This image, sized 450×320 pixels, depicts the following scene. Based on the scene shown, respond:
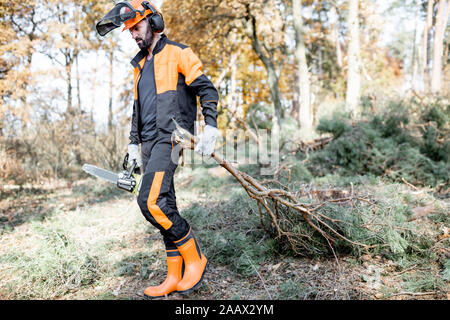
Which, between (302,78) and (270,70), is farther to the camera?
(270,70)

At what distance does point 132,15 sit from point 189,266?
6.61 ft

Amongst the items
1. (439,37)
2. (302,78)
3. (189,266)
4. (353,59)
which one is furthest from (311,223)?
(439,37)

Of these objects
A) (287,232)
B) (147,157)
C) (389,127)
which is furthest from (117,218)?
(389,127)

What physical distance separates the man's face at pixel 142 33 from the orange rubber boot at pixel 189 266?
1584 mm

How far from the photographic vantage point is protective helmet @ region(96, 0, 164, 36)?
2.29 meters

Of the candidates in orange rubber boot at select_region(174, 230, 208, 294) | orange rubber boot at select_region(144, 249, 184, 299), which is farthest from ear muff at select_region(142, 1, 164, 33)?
orange rubber boot at select_region(144, 249, 184, 299)

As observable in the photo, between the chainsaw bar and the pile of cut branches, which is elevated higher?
the chainsaw bar

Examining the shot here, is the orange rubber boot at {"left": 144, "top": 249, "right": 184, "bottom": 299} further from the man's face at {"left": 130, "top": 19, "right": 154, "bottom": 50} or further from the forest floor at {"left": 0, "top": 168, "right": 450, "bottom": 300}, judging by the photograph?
the man's face at {"left": 130, "top": 19, "right": 154, "bottom": 50}

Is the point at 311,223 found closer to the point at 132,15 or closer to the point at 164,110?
the point at 164,110

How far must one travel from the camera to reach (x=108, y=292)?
2639 mm

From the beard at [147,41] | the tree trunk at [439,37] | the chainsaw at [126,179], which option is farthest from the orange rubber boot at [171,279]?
the tree trunk at [439,37]

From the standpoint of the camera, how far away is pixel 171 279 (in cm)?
254

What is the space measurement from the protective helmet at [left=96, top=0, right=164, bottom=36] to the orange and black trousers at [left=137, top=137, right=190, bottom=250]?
0.91 m
